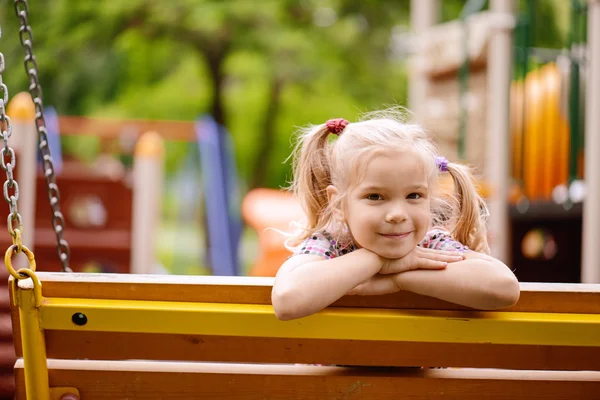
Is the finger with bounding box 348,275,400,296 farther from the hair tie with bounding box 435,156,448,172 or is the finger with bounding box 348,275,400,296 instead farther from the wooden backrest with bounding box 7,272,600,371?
the hair tie with bounding box 435,156,448,172

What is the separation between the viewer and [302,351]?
5.85 feet

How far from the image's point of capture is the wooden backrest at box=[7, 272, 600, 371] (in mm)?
1716

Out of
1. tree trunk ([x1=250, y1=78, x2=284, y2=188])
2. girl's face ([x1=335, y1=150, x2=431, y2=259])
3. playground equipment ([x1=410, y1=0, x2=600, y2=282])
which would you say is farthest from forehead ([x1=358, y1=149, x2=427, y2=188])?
tree trunk ([x1=250, y1=78, x2=284, y2=188])

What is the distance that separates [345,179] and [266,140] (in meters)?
14.2

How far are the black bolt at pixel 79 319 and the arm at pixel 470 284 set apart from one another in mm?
766

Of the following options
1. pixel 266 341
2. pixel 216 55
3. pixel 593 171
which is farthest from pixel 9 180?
pixel 216 55

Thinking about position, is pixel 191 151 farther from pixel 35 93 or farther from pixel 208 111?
pixel 35 93

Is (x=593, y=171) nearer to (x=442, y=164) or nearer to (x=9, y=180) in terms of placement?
(x=442, y=164)

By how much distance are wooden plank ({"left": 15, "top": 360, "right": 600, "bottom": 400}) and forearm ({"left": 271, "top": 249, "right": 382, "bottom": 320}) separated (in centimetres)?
23

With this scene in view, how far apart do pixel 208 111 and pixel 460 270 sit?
45.9 ft

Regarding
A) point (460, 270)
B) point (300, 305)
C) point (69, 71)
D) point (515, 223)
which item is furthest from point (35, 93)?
point (69, 71)

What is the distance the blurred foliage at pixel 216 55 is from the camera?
485 inches

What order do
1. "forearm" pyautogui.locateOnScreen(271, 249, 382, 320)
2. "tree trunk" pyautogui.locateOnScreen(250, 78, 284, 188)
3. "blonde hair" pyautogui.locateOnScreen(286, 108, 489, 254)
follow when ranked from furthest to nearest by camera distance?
"tree trunk" pyautogui.locateOnScreen(250, 78, 284, 188)
"blonde hair" pyautogui.locateOnScreen(286, 108, 489, 254)
"forearm" pyautogui.locateOnScreen(271, 249, 382, 320)

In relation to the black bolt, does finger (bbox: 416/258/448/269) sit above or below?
above
